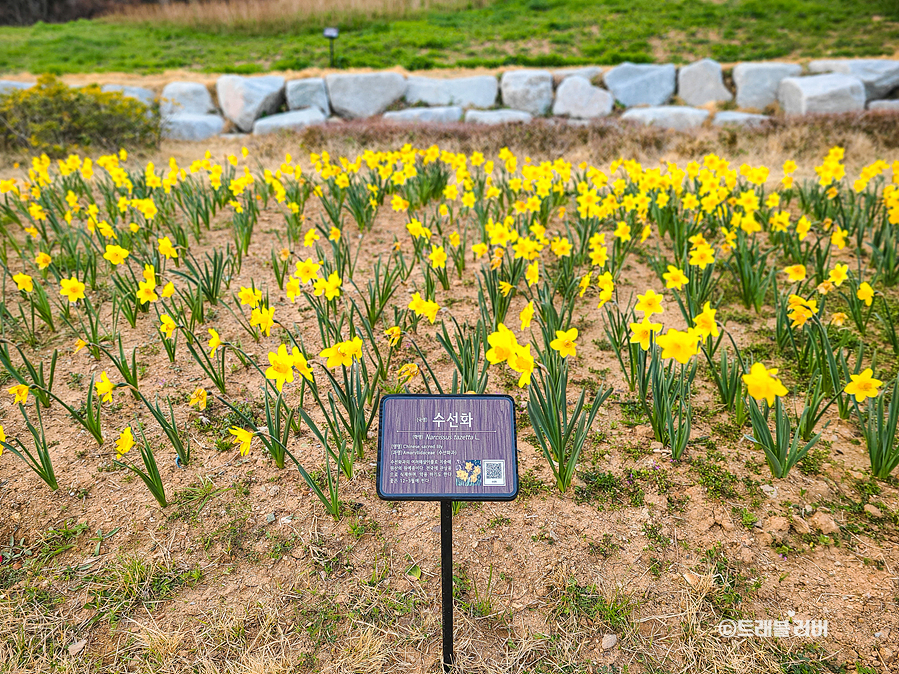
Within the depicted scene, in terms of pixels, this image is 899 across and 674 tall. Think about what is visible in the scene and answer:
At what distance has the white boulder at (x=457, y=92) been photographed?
12664mm

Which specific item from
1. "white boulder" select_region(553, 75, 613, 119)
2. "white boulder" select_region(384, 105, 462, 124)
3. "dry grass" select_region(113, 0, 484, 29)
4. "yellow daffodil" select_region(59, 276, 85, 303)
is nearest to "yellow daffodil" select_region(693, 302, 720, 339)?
"yellow daffodil" select_region(59, 276, 85, 303)

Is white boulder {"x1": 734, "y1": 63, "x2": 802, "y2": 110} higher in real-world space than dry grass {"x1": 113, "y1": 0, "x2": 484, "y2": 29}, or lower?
lower

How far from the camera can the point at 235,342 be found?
3041mm

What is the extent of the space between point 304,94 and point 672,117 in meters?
8.32

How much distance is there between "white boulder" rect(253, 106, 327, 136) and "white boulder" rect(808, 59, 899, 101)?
39.1 feet

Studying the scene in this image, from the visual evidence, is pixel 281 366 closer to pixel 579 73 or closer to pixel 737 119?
pixel 737 119

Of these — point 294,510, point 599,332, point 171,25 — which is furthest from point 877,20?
point 171,25

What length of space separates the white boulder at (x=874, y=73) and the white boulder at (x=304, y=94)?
11956mm

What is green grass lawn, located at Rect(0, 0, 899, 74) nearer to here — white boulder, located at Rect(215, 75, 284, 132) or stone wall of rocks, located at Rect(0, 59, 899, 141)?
stone wall of rocks, located at Rect(0, 59, 899, 141)

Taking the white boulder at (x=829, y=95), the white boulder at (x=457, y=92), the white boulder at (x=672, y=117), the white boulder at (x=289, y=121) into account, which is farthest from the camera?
the white boulder at (x=457, y=92)

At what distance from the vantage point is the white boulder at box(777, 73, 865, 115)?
35.9 feet

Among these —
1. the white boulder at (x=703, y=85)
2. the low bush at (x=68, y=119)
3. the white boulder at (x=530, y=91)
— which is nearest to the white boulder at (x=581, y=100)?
the white boulder at (x=530, y=91)

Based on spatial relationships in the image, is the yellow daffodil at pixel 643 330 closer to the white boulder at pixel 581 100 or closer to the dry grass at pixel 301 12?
the white boulder at pixel 581 100

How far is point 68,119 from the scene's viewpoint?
815 centimetres
